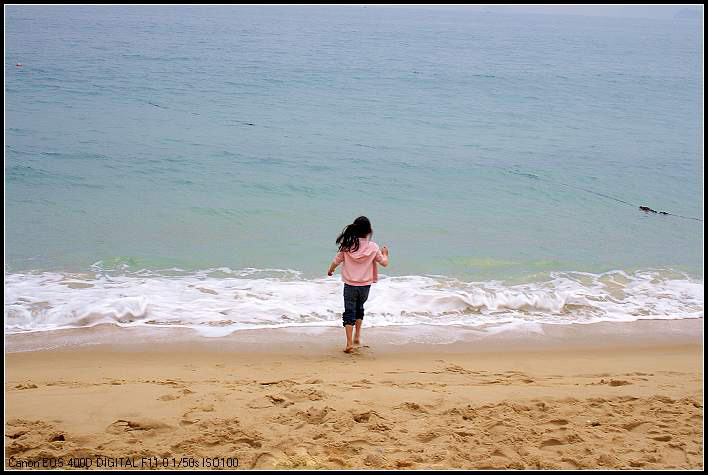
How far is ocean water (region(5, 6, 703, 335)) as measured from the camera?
782 centimetres

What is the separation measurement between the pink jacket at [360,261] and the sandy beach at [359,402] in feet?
2.28

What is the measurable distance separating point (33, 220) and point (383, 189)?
680 cm

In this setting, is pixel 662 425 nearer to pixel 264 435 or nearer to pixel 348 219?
pixel 264 435

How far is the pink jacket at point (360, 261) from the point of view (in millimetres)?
6109

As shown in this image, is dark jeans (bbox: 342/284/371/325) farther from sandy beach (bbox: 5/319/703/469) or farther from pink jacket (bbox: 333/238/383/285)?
sandy beach (bbox: 5/319/703/469)

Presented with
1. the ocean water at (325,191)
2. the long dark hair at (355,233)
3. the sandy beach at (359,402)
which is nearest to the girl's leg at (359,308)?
the sandy beach at (359,402)

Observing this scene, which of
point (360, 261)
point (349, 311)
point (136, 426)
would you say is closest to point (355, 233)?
point (360, 261)

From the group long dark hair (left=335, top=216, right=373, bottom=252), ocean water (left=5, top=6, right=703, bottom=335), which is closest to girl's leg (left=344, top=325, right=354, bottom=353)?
long dark hair (left=335, top=216, right=373, bottom=252)

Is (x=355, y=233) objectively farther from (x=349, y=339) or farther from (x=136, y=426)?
(x=136, y=426)

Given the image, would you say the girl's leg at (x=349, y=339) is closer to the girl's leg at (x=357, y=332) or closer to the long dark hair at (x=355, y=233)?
the girl's leg at (x=357, y=332)

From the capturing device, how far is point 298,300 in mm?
7711

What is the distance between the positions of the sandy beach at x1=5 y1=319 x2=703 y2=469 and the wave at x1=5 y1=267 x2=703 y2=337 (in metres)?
0.50

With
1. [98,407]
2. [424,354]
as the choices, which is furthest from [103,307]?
[424,354]

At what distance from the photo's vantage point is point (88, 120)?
1952cm
